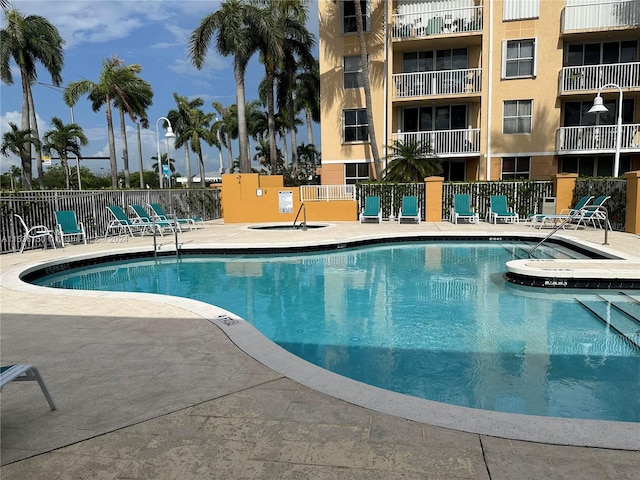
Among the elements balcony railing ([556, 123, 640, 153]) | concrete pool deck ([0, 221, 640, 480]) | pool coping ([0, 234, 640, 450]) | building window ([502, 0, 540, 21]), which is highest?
building window ([502, 0, 540, 21])

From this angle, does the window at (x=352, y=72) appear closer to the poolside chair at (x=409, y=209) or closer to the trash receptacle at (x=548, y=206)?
the poolside chair at (x=409, y=209)

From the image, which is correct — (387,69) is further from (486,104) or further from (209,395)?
(209,395)

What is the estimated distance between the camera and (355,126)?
2250 cm

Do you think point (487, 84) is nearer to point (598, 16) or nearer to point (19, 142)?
point (598, 16)

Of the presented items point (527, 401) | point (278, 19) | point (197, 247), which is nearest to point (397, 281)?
point (527, 401)

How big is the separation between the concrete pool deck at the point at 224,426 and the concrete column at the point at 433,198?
14.0 m

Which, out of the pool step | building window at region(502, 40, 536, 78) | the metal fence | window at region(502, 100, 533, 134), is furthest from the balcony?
the metal fence

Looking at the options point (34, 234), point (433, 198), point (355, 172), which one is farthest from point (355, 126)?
point (34, 234)

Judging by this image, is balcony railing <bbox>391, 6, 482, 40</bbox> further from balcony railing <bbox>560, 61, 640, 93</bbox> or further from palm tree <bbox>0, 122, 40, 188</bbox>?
palm tree <bbox>0, 122, 40, 188</bbox>

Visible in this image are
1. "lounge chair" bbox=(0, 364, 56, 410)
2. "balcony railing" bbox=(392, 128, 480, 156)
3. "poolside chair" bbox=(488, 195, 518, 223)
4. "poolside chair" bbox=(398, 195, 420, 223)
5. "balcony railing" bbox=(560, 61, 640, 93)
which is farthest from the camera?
"balcony railing" bbox=(392, 128, 480, 156)

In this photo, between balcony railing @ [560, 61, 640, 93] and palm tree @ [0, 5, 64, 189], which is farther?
palm tree @ [0, 5, 64, 189]

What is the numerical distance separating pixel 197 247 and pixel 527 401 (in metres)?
9.37

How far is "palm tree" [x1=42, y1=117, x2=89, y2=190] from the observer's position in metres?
42.2

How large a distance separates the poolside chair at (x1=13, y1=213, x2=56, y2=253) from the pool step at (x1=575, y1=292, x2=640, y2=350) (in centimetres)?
1224
